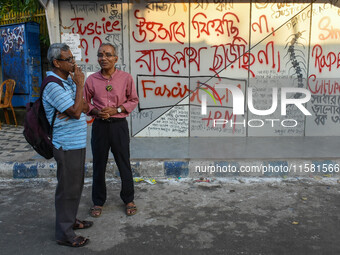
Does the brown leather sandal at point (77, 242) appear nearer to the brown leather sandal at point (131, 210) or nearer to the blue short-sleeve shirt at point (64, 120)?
the brown leather sandal at point (131, 210)

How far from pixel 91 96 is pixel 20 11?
270 inches

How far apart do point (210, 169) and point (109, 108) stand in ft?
7.42

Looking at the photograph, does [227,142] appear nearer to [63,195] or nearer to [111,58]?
[111,58]

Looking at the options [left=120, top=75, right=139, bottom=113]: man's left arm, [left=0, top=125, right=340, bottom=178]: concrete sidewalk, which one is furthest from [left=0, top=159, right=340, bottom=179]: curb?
[left=120, top=75, right=139, bottom=113]: man's left arm

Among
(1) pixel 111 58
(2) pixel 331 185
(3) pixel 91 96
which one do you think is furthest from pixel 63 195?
(2) pixel 331 185

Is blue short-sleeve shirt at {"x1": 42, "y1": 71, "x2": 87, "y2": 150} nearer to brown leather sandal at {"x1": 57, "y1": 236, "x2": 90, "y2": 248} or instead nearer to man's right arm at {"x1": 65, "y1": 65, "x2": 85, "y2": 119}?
man's right arm at {"x1": 65, "y1": 65, "x2": 85, "y2": 119}

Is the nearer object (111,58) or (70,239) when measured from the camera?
(70,239)

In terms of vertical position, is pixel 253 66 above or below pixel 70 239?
above

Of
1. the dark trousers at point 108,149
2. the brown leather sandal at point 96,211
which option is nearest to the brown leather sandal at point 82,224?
the brown leather sandal at point 96,211

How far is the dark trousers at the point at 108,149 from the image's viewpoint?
3.75 m

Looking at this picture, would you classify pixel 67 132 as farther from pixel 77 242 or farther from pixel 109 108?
pixel 77 242

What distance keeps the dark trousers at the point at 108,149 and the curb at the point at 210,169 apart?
53.3 inches

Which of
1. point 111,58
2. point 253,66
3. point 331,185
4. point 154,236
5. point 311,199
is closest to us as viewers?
point 154,236

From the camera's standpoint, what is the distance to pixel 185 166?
530 cm
